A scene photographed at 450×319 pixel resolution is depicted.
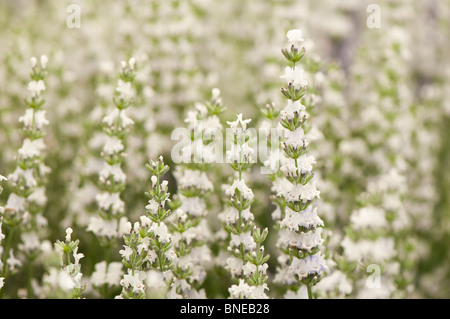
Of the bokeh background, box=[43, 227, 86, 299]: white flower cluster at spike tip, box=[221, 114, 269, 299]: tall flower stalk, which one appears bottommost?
box=[43, 227, 86, 299]: white flower cluster at spike tip

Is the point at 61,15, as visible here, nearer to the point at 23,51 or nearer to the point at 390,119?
the point at 23,51

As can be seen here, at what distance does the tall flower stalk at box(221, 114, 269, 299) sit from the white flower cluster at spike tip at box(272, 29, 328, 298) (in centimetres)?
17

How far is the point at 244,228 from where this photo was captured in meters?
2.84

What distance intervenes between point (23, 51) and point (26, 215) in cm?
244

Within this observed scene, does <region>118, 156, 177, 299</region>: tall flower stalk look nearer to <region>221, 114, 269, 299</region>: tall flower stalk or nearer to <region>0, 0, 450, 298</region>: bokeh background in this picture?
<region>221, 114, 269, 299</region>: tall flower stalk

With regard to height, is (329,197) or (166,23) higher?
(166,23)

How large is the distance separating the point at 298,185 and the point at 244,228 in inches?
14.3

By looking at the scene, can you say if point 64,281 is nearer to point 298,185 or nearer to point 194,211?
point 194,211

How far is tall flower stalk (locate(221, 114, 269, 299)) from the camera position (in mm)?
2736

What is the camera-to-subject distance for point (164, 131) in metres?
5.48

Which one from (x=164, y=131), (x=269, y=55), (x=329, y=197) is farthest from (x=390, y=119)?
(x=164, y=131)

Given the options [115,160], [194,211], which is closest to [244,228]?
[194,211]

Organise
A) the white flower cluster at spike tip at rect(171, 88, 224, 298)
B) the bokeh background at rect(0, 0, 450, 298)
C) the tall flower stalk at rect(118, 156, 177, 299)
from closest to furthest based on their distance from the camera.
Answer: the tall flower stalk at rect(118, 156, 177, 299), the white flower cluster at spike tip at rect(171, 88, 224, 298), the bokeh background at rect(0, 0, 450, 298)

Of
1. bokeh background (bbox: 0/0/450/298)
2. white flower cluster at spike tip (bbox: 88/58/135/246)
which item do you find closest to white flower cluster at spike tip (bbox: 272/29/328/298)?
white flower cluster at spike tip (bbox: 88/58/135/246)
